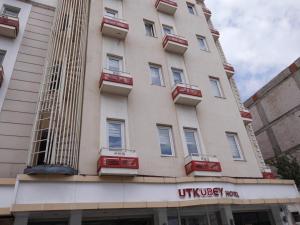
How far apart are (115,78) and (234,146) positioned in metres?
7.24

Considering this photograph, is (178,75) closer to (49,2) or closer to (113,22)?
(113,22)

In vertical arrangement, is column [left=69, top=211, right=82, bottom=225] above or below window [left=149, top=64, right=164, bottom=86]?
below

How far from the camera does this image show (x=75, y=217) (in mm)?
7602

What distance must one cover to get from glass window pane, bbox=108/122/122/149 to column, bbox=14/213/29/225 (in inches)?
142

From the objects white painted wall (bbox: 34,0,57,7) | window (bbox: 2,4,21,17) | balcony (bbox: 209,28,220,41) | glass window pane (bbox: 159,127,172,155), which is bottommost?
glass window pane (bbox: 159,127,172,155)

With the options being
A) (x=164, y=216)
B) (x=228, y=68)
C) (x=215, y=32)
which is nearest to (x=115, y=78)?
(x=164, y=216)

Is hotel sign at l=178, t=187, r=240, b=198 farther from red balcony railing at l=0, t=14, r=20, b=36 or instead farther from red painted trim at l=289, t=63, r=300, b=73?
red painted trim at l=289, t=63, r=300, b=73

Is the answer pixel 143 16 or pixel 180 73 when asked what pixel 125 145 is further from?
pixel 143 16

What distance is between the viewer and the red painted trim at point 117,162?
7.71 m

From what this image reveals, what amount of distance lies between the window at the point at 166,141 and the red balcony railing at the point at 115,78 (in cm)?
263

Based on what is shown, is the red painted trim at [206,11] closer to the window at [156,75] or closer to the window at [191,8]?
the window at [191,8]

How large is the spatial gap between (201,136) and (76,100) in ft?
20.0

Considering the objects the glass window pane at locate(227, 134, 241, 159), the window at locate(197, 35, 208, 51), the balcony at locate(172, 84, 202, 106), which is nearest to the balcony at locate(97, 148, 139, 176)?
the balcony at locate(172, 84, 202, 106)

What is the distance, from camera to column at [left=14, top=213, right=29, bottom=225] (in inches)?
274
